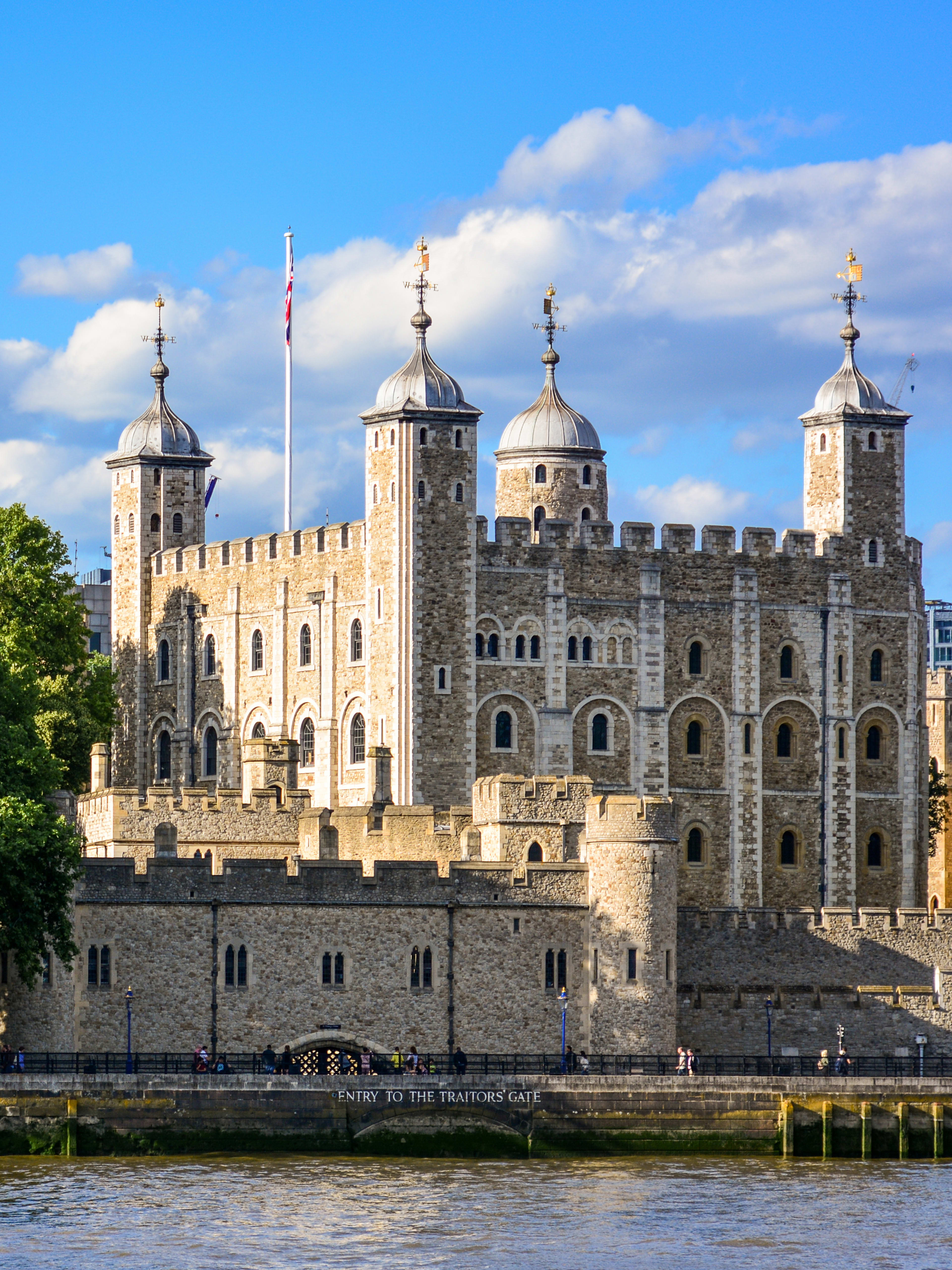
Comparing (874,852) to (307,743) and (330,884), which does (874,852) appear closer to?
(307,743)

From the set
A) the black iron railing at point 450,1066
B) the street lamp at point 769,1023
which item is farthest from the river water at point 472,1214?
the street lamp at point 769,1023

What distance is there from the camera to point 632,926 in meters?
74.0

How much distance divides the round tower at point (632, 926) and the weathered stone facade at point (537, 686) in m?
3.37

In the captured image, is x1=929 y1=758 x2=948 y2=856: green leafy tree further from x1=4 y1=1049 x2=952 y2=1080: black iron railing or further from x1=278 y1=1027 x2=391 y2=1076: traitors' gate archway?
x1=278 y1=1027 x2=391 y2=1076: traitors' gate archway

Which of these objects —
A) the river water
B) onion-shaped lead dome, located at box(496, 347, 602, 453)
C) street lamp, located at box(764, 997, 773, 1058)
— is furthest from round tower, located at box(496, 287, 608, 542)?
the river water

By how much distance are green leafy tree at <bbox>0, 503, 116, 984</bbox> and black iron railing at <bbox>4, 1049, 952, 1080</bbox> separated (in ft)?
7.71

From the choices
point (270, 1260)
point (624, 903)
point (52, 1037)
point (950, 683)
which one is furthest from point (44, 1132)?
point (950, 683)

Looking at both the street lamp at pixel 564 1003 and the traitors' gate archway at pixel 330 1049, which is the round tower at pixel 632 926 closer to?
the street lamp at pixel 564 1003

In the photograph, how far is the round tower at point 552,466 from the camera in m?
110

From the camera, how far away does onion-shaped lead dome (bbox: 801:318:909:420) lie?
100 meters

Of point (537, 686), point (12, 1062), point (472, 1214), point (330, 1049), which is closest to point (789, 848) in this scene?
point (537, 686)

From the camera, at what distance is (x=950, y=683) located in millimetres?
123312

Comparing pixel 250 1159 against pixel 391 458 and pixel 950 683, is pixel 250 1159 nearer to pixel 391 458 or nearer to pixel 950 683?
pixel 391 458

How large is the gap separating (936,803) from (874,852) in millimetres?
11519
